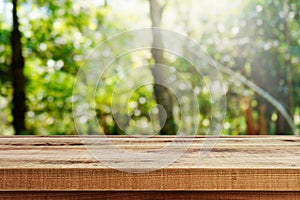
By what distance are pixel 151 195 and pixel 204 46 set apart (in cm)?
498

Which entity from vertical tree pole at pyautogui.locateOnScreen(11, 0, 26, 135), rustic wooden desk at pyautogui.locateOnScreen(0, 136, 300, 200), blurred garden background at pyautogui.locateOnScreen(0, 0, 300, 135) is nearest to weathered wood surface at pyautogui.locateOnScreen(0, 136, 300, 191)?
rustic wooden desk at pyautogui.locateOnScreen(0, 136, 300, 200)

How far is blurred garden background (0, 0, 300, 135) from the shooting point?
547 cm

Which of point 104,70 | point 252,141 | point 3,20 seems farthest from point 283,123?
point 104,70

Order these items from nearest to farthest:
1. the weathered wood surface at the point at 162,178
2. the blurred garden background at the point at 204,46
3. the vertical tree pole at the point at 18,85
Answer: the weathered wood surface at the point at 162,178
the vertical tree pole at the point at 18,85
the blurred garden background at the point at 204,46

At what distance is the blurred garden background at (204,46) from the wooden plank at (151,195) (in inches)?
177

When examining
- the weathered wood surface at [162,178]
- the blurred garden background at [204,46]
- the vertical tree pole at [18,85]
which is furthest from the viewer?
the blurred garden background at [204,46]

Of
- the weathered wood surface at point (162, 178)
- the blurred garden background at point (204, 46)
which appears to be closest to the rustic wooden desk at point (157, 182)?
the weathered wood surface at point (162, 178)

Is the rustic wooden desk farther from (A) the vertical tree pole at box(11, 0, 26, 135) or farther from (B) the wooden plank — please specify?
(A) the vertical tree pole at box(11, 0, 26, 135)

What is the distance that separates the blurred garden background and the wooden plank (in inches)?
177

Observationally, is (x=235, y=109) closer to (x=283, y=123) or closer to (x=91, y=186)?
(x=283, y=123)

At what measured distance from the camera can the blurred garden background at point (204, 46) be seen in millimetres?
5473

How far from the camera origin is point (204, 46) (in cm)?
566

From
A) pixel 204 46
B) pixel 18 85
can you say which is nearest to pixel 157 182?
pixel 18 85

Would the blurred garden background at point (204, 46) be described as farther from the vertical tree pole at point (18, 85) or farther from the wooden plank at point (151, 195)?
the wooden plank at point (151, 195)
